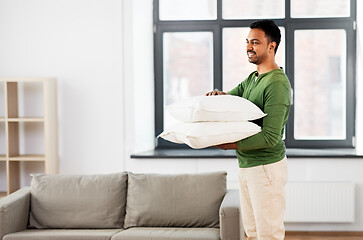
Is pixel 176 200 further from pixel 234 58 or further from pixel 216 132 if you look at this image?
pixel 234 58

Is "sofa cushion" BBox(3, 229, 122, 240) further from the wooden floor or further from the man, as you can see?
the wooden floor

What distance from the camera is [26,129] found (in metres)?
5.08

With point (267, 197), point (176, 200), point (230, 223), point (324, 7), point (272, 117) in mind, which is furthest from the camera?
point (324, 7)

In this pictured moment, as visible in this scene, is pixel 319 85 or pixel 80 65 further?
pixel 319 85

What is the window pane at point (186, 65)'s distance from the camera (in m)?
5.41

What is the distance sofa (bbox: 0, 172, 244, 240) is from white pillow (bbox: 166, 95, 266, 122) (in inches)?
38.3

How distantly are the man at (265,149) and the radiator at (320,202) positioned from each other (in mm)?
2115

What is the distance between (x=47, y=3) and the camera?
197 inches

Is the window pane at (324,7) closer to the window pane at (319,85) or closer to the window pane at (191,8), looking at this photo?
the window pane at (319,85)

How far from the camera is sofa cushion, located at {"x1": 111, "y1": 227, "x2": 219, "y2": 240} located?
3.37 meters

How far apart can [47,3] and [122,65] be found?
86 cm

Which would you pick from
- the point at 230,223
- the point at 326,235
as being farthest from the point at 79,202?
the point at 326,235

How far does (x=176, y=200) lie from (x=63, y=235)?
2.41 ft

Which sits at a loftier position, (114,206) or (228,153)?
(228,153)
